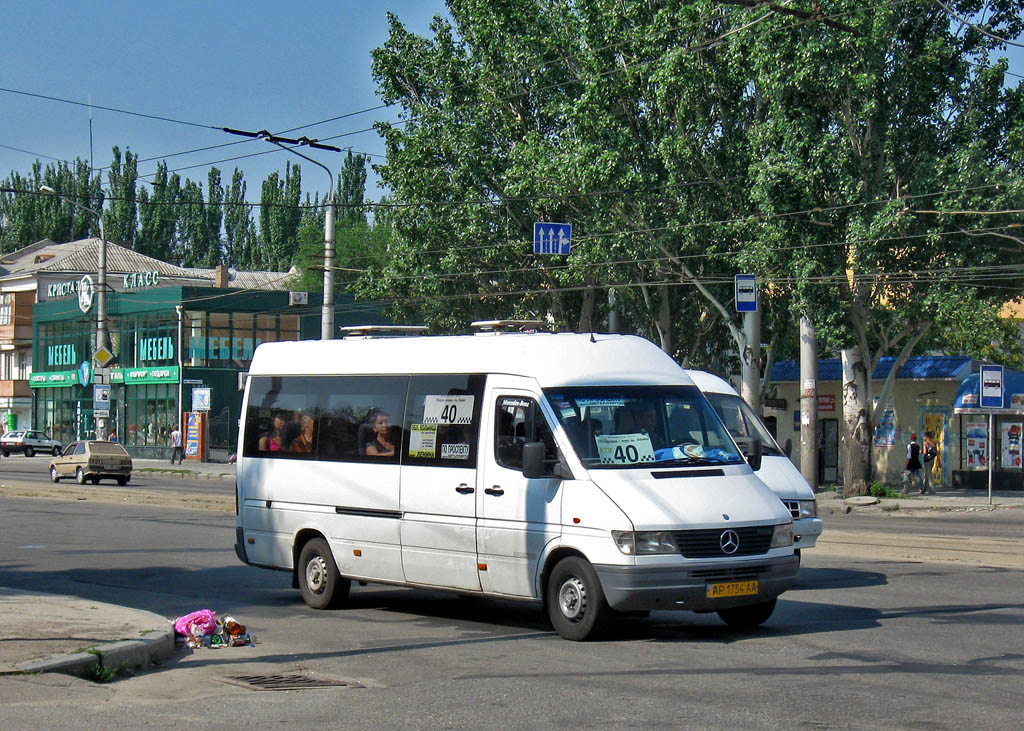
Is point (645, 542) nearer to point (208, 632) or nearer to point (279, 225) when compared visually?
point (208, 632)

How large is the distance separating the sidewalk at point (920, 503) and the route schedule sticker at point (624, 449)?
1931cm

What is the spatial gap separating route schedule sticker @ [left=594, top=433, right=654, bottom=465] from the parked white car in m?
66.5

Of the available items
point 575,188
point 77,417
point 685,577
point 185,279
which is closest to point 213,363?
point 77,417

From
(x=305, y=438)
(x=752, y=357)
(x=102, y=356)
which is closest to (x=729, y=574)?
(x=305, y=438)

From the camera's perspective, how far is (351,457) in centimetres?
1272

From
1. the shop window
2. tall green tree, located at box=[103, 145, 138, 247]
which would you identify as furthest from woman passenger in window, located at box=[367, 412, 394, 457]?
tall green tree, located at box=[103, 145, 138, 247]

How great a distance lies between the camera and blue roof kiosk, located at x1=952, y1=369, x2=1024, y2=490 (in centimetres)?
3616

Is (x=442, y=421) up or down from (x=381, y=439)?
up

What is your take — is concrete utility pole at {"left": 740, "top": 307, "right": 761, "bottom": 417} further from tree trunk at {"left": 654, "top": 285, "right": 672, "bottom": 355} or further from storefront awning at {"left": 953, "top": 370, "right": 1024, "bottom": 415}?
tree trunk at {"left": 654, "top": 285, "right": 672, "bottom": 355}

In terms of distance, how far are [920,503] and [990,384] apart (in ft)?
12.5

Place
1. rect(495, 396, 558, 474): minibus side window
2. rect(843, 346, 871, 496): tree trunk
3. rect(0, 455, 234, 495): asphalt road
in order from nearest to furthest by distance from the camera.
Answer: rect(495, 396, 558, 474): minibus side window < rect(843, 346, 871, 496): tree trunk < rect(0, 455, 234, 495): asphalt road

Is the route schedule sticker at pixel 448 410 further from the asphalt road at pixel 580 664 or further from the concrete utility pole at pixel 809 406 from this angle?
the concrete utility pole at pixel 809 406

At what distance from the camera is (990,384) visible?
2956 cm

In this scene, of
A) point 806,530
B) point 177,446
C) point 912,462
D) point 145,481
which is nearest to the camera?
point 806,530
